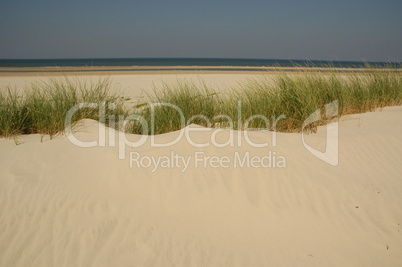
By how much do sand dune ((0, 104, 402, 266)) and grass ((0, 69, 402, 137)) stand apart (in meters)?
0.67

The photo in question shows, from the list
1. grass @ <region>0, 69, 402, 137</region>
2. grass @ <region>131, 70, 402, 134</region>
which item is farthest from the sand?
grass @ <region>131, 70, 402, 134</region>

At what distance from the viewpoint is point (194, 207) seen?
2939mm

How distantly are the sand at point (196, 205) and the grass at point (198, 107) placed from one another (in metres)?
0.65

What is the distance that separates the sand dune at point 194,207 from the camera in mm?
2506

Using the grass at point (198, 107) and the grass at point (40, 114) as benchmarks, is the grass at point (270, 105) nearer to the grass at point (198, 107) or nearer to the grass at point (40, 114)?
the grass at point (198, 107)

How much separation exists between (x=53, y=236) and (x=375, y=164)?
3742 mm

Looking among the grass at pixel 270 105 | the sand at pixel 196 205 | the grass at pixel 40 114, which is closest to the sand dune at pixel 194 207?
the sand at pixel 196 205

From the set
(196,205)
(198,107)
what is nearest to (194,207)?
(196,205)

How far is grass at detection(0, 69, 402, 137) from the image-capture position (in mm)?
4480

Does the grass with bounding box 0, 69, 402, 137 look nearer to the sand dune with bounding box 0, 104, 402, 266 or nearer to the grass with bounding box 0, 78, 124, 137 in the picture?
the grass with bounding box 0, 78, 124, 137

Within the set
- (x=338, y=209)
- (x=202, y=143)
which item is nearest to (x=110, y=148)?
(x=202, y=143)

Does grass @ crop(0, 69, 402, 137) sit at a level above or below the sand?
above

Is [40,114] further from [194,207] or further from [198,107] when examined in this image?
[194,207]

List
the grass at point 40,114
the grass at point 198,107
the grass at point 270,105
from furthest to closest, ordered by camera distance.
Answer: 1. the grass at point 270,105
2. the grass at point 198,107
3. the grass at point 40,114
